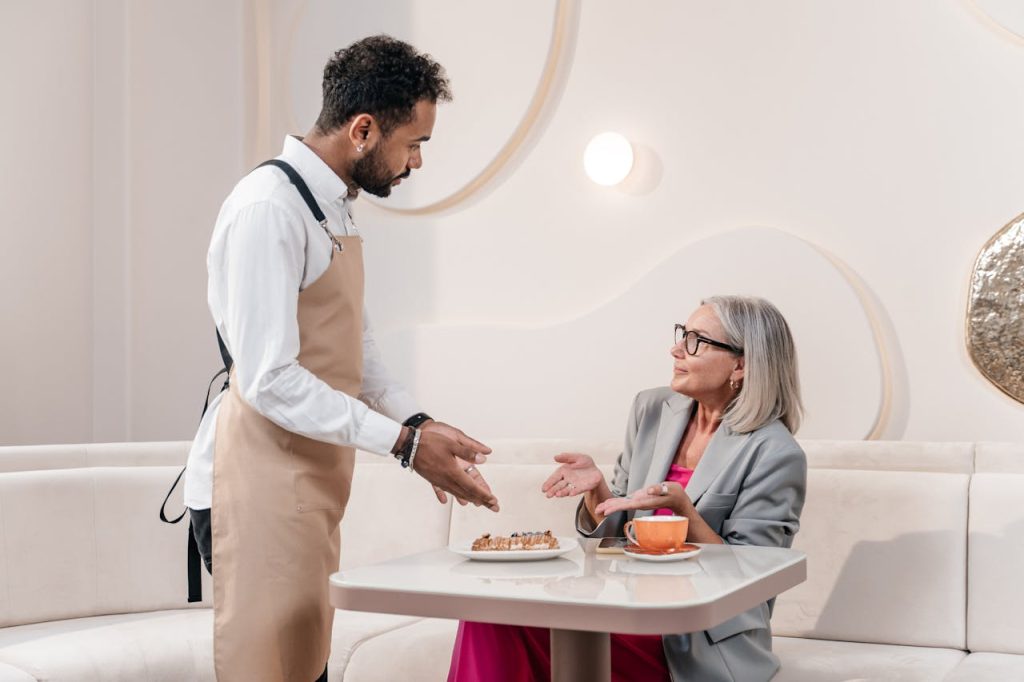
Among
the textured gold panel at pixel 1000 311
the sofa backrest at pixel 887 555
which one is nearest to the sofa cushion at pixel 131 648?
the sofa backrest at pixel 887 555

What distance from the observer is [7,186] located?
3.32 meters

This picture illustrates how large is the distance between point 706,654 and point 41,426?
2.26m

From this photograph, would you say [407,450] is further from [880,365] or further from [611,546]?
[880,365]

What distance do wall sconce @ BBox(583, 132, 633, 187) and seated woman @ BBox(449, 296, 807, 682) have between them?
30.2 inches

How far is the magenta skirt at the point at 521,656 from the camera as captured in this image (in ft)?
6.76

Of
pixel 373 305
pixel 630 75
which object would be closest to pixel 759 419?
pixel 630 75

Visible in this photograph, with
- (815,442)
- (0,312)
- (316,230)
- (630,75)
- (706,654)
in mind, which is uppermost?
(630,75)

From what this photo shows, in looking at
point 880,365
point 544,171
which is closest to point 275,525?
point 880,365

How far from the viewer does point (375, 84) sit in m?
1.90

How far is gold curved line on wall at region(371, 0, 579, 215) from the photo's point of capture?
3.33 metres

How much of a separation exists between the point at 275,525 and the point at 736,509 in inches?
38.2

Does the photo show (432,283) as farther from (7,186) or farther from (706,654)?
(706,654)

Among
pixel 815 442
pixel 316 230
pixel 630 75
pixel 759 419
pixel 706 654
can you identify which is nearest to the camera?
pixel 316 230

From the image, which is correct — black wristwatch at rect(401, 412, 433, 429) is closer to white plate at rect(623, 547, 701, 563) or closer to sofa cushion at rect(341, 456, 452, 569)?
white plate at rect(623, 547, 701, 563)
